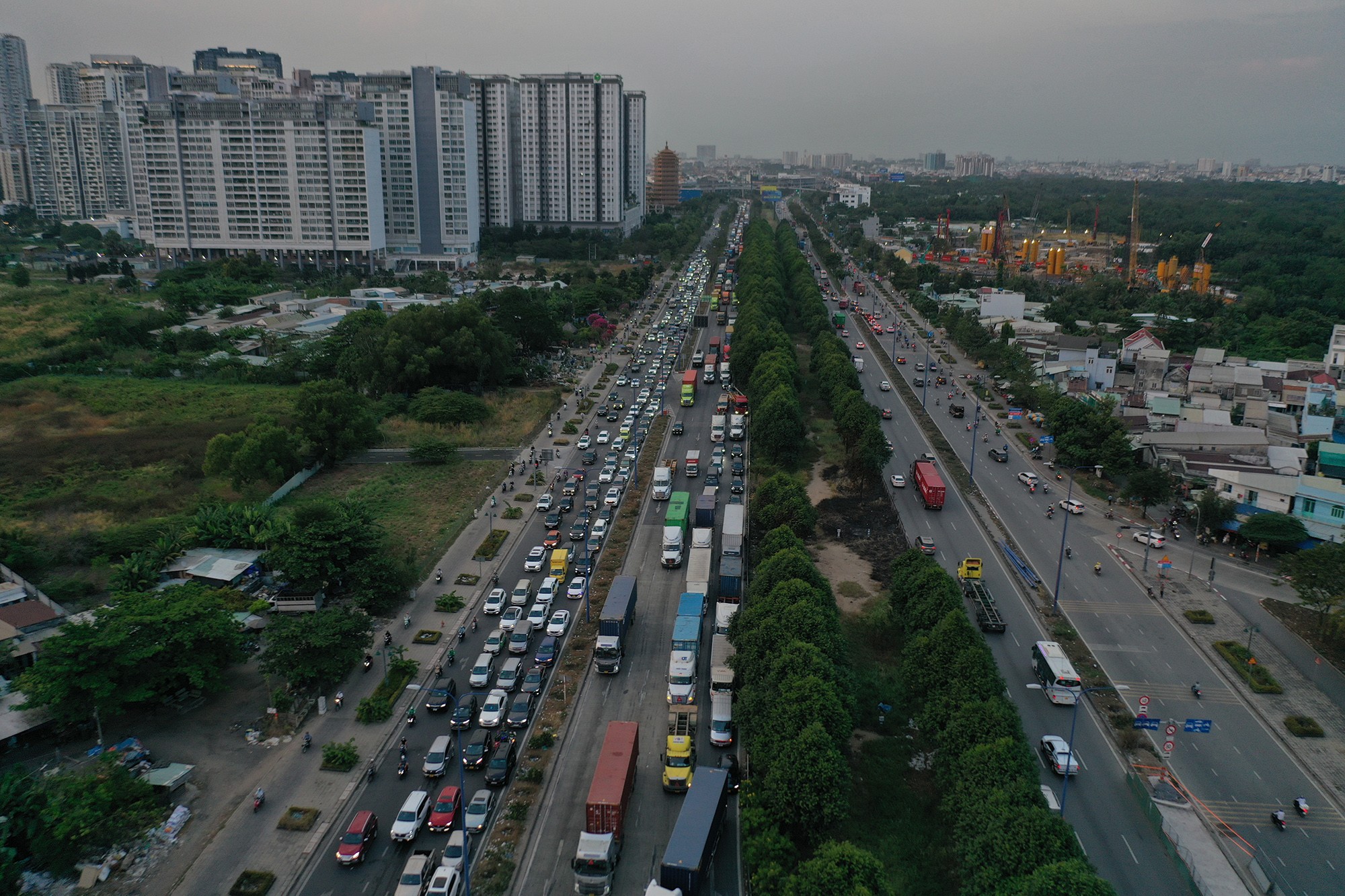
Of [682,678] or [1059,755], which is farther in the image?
[682,678]

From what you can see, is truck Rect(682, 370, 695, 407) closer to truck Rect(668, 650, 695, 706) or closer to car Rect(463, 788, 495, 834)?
Result: truck Rect(668, 650, 695, 706)

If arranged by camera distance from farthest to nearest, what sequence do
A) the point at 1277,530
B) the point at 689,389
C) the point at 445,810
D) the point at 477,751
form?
the point at 689,389, the point at 1277,530, the point at 477,751, the point at 445,810

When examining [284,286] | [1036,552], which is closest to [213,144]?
[284,286]

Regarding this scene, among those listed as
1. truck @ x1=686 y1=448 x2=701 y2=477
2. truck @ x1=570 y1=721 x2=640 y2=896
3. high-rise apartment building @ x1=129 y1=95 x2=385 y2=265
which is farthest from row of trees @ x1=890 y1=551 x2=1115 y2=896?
high-rise apartment building @ x1=129 y1=95 x2=385 y2=265

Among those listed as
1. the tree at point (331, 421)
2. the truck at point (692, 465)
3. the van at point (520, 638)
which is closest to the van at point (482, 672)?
the van at point (520, 638)

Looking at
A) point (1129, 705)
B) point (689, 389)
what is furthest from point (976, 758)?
point (689, 389)

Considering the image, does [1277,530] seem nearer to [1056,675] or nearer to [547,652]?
[1056,675]

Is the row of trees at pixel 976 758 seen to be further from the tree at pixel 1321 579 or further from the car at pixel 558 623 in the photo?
the tree at pixel 1321 579
